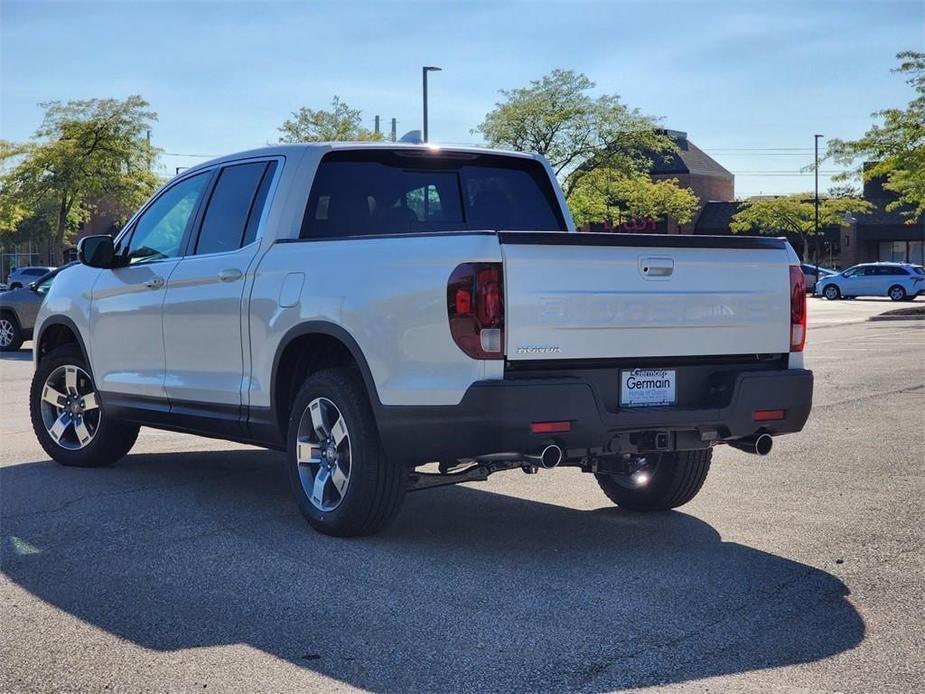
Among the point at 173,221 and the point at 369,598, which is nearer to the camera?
the point at 369,598

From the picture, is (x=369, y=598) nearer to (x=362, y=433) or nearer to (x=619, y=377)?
(x=362, y=433)

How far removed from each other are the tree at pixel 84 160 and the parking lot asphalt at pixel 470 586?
50.9 metres

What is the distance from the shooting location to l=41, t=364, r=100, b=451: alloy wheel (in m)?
8.46

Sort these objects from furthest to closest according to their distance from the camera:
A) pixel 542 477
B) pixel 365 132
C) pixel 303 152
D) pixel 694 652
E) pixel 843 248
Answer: pixel 843 248
pixel 365 132
pixel 542 477
pixel 303 152
pixel 694 652

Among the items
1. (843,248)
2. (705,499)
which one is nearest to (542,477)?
(705,499)

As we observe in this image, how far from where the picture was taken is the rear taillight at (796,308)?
6254 millimetres

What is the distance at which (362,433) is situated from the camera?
5.82m

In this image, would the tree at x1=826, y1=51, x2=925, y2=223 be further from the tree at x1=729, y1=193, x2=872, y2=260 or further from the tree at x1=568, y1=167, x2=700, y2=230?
the tree at x1=729, y1=193, x2=872, y2=260

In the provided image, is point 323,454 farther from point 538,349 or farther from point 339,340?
point 538,349

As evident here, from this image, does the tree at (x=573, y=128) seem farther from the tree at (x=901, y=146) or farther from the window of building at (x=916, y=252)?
the window of building at (x=916, y=252)

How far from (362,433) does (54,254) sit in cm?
8000

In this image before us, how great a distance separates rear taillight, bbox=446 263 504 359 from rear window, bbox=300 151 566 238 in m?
1.27

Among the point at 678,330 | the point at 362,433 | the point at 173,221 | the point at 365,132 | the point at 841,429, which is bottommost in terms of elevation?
the point at 841,429

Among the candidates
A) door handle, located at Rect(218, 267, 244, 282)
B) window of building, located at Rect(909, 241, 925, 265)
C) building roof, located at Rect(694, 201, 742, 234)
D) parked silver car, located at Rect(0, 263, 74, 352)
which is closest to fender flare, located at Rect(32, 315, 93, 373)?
door handle, located at Rect(218, 267, 244, 282)
